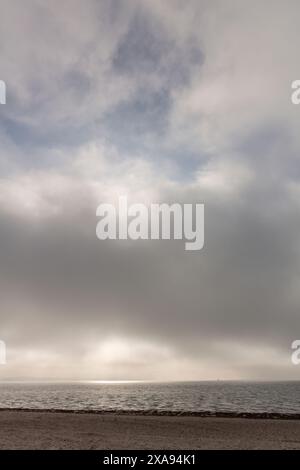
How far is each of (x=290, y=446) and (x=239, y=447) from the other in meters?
3.75

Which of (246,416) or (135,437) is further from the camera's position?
(246,416)

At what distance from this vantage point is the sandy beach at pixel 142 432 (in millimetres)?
25438

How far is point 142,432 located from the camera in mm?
30422

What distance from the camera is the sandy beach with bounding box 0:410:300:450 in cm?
2544
